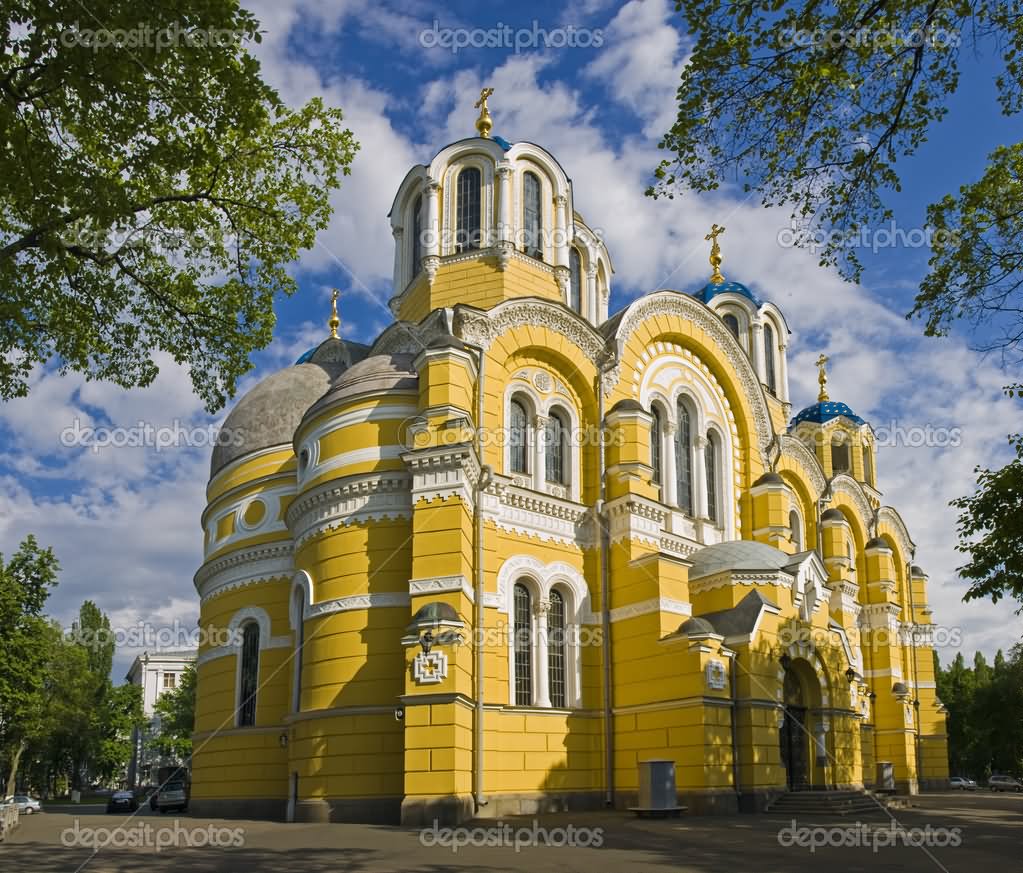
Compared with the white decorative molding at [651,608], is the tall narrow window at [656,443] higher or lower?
higher

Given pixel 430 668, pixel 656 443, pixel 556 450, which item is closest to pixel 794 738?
pixel 656 443

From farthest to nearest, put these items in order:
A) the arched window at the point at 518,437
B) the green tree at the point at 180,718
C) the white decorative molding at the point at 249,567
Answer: the green tree at the point at 180,718 < the white decorative molding at the point at 249,567 < the arched window at the point at 518,437

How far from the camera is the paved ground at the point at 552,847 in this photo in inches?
480

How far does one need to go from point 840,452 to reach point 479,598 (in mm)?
24408

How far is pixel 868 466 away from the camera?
40.7m

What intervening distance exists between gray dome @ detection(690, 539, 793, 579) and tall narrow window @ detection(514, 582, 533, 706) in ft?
15.0

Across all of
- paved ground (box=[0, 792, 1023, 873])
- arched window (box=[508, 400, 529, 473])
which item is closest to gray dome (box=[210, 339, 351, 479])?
arched window (box=[508, 400, 529, 473])

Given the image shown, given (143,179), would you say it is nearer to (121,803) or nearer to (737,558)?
(737,558)

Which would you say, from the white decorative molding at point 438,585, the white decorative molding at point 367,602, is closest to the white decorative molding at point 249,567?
the white decorative molding at point 367,602

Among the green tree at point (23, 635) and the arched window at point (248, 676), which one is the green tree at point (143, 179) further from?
the green tree at point (23, 635)

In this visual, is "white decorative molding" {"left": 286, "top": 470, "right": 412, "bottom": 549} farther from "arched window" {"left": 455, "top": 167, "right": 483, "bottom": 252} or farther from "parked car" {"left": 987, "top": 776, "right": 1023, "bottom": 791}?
"parked car" {"left": 987, "top": 776, "right": 1023, "bottom": 791}

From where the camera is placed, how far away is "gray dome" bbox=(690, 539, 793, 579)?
2364 centimetres

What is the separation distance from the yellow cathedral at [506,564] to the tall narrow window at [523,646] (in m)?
0.05

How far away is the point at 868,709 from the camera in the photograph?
1366 inches
